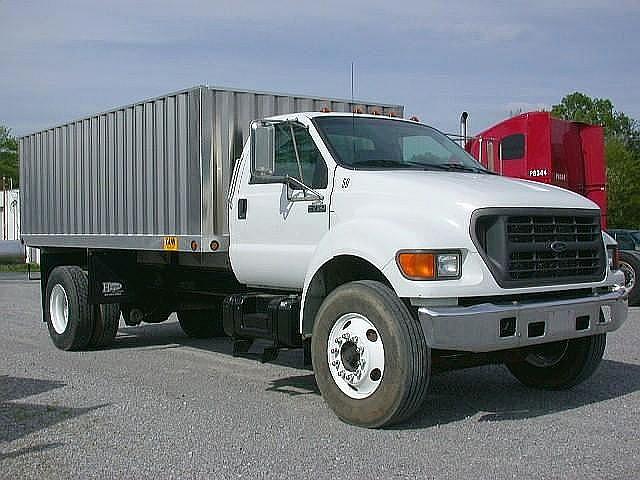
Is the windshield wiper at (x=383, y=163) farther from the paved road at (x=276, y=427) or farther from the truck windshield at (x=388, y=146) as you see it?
the paved road at (x=276, y=427)

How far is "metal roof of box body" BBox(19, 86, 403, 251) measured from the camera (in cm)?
845

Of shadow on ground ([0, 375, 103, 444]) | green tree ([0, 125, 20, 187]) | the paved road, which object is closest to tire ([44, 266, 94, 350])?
the paved road

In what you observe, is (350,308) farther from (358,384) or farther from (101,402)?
(101,402)

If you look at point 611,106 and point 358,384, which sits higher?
point 611,106

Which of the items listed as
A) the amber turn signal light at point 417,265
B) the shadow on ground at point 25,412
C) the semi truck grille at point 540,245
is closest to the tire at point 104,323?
the shadow on ground at point 25,412

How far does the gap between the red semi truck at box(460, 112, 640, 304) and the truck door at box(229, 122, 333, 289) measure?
221 inches

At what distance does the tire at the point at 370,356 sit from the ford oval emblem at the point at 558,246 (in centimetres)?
117

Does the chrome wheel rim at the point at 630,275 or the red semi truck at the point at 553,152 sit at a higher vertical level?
the red semi truck at the point at 553,152

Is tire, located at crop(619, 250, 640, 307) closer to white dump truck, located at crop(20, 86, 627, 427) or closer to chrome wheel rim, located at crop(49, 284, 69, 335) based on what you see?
white dump truck, located at crop(20, 86, 627, 427)

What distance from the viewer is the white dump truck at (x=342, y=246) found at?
6.17 meters

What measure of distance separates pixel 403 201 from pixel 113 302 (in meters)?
4.95

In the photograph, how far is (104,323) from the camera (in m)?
10.6

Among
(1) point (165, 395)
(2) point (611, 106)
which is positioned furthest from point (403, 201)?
(2) point (611, 106)

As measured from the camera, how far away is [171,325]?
44.3 ft
